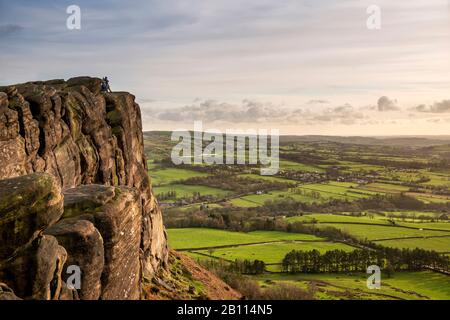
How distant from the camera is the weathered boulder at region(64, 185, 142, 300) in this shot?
83.7ft

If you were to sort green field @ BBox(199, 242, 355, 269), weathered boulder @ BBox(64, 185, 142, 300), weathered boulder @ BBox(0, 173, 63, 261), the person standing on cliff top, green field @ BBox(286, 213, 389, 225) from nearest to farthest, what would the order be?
weathered boulder @ BBox(0, 173, 63, 261), weathered boulder @ BBox(64, 185, 142, 300), the person standing on cliff top, green field @ BBox(199, 242, 355, 269), green field @ BBox(286, 213, 389, 225)

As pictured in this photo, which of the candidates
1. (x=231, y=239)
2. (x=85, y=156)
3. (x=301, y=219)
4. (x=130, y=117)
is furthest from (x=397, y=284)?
(x=85, y=156)

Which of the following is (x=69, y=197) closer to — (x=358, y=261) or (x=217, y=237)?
(x=358, y=261)

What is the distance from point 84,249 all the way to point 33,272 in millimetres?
3809

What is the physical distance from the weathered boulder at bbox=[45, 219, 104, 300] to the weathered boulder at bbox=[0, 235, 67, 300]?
217 centimetres

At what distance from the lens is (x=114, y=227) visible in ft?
86.3

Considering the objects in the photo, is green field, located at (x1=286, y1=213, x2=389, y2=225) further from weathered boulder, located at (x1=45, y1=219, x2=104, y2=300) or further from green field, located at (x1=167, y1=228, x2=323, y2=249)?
weathered boulder, located at (x1=45, y1=219, x2=104, y2=300)

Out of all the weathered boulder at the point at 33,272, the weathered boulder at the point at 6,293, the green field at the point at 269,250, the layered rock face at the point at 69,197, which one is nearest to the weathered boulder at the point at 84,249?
the layered rock face at the point at 69,197

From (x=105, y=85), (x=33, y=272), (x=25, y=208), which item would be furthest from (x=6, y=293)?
(x=105, y=85)

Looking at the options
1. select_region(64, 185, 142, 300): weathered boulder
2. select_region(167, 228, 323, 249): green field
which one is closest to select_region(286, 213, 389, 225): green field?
select_region(167, 228, 323, 249): green field

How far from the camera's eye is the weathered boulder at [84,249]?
22891 mm

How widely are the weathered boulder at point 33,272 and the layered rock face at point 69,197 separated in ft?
0.15

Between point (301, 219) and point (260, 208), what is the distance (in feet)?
80.5

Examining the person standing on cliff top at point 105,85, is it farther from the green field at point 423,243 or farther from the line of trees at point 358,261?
the green field at point 423,243
